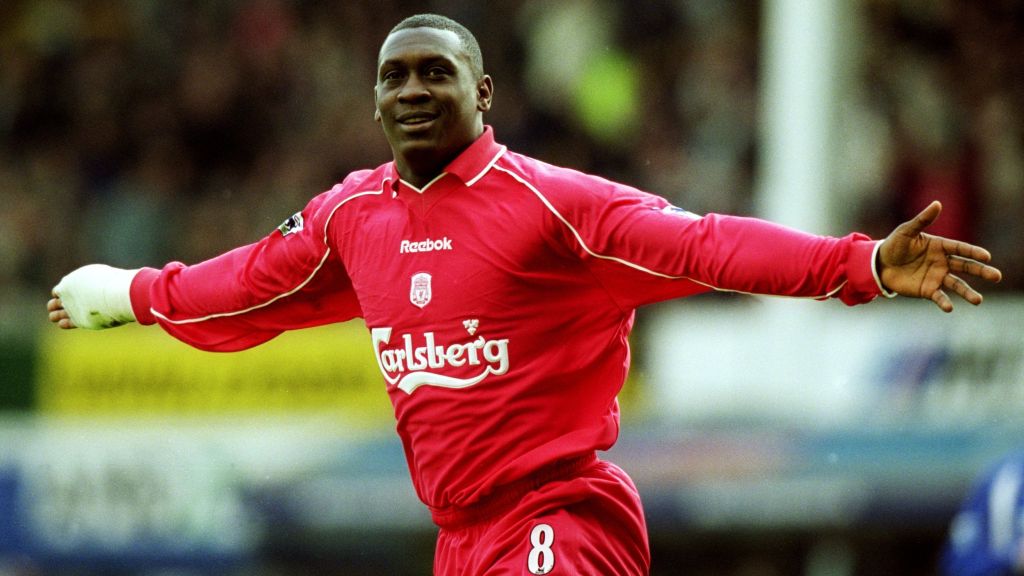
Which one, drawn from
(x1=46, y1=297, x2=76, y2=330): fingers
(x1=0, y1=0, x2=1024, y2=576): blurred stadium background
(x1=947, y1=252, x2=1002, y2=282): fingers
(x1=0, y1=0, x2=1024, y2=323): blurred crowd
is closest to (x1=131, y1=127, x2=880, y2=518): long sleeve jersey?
(x1=947, y1=252, x2=1002, y2=282): fingers

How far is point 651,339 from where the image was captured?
1216 centimetres

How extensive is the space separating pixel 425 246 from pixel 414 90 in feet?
1.48

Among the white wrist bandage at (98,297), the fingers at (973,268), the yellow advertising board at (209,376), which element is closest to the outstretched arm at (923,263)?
the fingers at (973,268)

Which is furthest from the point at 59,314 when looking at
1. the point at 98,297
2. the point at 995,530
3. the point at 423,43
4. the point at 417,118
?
the point at 995,530

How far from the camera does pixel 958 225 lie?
12602 millimetres

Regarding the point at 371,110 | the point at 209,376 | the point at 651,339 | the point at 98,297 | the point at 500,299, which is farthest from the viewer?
the point at 371,110

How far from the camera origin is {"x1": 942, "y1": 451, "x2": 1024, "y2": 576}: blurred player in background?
7.66 metres

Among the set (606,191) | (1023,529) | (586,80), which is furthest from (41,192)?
(606,191)

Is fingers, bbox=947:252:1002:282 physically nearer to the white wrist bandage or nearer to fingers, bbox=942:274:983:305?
fingers, bbox=942:274:983:305

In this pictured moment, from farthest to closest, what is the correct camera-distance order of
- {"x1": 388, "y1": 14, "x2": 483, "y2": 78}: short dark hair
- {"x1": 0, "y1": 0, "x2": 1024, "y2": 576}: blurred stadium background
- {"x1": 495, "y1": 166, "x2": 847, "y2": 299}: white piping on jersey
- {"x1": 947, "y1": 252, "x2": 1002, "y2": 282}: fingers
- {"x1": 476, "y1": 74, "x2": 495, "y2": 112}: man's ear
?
1. {"x1": 0, "y1": 0, "x2": 1024, "y2": 576}: blurred stadium background
2. {"x1": 476, "y1": 74, "x2": 495, "y2": 112}: man's ear
3. {"x1": 388, "y1": 14, "x2": 483, "y2": 78}: short dark hair
4. {"x1": 495, "y1": 166, "x2": 847, "y2": 299}: white piping on jersey
5. {"x1": 947, "y1": 252, "x2": 1002, "y2": 282}: fingers

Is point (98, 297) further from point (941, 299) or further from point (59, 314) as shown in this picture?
point (941, 299)

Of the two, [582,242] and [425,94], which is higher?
[425,94]

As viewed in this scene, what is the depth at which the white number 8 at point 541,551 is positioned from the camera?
5.31m

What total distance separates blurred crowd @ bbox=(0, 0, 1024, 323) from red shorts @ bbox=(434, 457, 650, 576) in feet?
24.7
